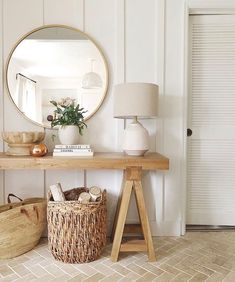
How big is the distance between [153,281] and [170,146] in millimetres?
1090

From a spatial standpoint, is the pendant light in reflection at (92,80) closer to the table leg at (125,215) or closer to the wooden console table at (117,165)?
the wooden console table at (117,165)

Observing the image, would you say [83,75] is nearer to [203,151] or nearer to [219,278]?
[203,151]

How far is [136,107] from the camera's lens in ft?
5.76

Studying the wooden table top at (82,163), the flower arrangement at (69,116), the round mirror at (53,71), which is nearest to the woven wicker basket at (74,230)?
the wooden table top at (82,163)

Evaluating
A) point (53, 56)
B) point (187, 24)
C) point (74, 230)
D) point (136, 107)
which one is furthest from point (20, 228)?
point (187, 24)

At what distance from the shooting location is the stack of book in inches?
73.4

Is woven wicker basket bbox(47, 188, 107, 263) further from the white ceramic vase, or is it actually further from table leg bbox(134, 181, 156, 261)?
the white ceramic vase

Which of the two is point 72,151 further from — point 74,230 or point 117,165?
point 74,230

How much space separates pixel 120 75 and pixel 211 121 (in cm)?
96

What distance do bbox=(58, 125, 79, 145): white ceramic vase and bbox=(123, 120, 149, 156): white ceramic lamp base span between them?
421mm

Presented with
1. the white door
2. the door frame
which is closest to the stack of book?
the door frame

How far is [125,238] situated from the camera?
2.13m

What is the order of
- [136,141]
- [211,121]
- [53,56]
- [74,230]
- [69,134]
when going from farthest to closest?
[211,121] → [53,56] → [69,134] → [136,141] → [74,230]

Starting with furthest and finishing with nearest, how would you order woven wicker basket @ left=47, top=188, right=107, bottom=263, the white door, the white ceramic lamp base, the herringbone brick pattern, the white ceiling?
the white door → the white ceiling → the white ceramic lamp base → woven wicker basket @ left=47, top=188, right=107, bottom=263 → the herringbone brick pattern
